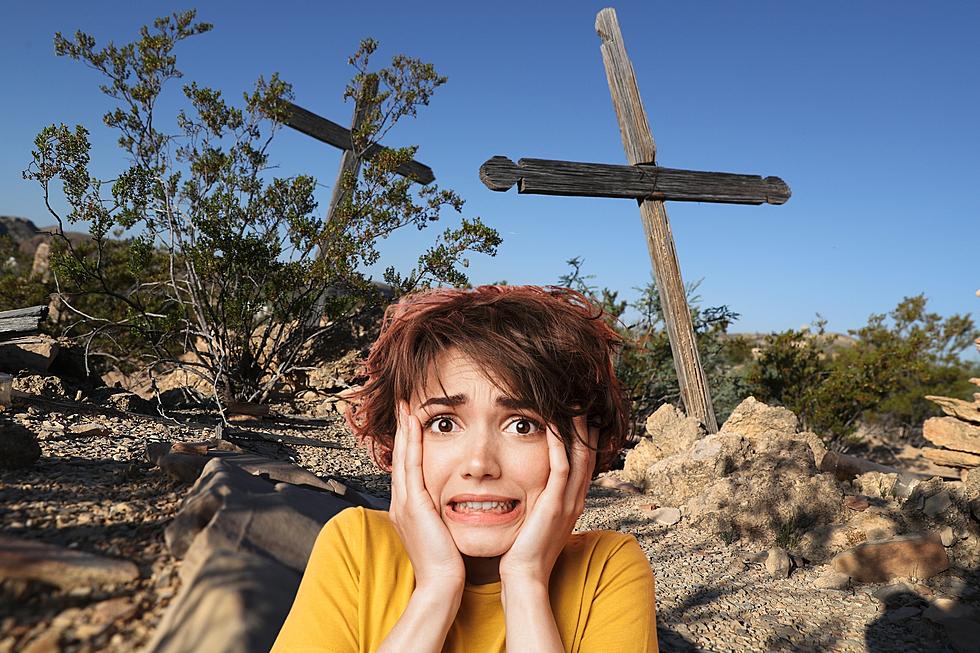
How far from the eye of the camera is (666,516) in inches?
192

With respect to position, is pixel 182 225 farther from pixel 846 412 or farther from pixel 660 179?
pixel 846 412

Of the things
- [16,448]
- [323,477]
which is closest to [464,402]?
[16,448]

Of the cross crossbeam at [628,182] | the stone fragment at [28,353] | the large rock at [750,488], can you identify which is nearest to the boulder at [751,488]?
the large rock at [750,488]

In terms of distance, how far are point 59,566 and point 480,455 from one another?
91 centimetres

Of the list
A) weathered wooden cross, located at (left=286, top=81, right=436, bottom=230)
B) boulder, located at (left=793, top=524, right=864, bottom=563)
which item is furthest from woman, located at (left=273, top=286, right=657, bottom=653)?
weathered wooden cross, located at (left=286, top=81, right=436, bottom=230)

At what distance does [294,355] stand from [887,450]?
9.47 metres

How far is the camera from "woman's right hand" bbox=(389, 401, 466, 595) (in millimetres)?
1176

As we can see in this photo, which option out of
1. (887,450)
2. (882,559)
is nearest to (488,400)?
(882,559)

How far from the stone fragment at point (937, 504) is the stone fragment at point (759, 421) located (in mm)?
1083

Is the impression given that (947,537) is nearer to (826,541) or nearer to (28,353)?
(826,541)

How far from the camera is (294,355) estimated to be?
6.58m

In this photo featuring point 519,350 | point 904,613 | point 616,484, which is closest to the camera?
point 519,350

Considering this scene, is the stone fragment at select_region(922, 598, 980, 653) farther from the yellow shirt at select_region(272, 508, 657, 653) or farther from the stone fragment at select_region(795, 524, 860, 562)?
the yellow shirt at select_region(272, 508, 657, 653)

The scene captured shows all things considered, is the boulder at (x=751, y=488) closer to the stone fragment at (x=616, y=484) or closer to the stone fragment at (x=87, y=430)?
the stone fragment at (x=616, y=484)
